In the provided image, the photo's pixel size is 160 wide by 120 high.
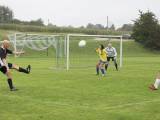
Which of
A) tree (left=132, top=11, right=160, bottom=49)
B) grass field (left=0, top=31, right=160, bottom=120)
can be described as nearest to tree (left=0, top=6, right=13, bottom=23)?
tree (left=132, top=11, right=160, bottom=49)

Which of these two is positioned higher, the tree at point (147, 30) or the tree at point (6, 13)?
the tree at point (6, 13)

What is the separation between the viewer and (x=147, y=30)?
270 feet

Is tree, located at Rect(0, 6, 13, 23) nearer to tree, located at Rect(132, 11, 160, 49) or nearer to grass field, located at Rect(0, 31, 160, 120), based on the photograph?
tree, located at Rect(132, 11, 160, 49)

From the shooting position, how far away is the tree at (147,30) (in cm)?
8075

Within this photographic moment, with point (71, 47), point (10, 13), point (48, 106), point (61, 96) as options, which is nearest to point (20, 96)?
point (61, 96)

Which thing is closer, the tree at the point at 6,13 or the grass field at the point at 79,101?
the grass field at the point at 79,101

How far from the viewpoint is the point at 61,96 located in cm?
1666

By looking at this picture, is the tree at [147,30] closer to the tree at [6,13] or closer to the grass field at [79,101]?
the tree at [6,13]

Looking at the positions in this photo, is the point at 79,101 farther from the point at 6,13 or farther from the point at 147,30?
the point at 6,13

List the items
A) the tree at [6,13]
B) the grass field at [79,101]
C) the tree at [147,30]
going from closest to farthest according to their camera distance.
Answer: the grass field at [79,101] → the tree at [147,30] → the tree at [6,13]

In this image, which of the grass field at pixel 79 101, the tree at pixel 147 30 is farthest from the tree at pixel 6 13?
the grass field at pixel 79 101

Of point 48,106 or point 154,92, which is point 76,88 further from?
point 48,106

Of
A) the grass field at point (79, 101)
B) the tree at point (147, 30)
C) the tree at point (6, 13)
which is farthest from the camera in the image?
the tree at point (6, 13)

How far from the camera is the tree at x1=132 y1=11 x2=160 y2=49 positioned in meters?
80.8
